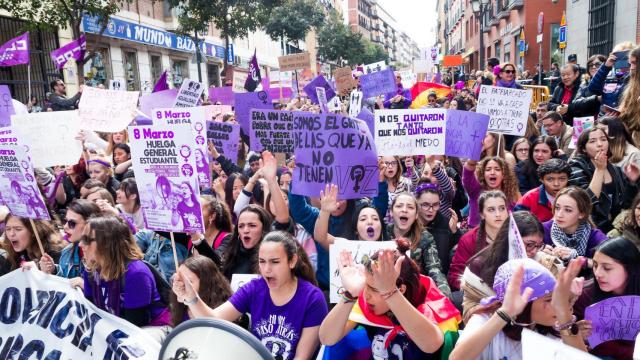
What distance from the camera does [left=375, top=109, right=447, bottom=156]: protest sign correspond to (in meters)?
5.16

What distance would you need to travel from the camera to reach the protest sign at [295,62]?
12.4 meters

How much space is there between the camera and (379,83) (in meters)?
9.65

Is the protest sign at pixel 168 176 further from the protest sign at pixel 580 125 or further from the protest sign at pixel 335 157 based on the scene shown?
the protest sign at pixel 580 125

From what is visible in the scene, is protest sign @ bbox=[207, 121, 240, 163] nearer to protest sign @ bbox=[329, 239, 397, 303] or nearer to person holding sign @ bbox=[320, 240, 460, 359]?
protest sign @ bbox=[329, 239, 397, 303]

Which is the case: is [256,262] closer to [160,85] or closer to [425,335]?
[425,335]

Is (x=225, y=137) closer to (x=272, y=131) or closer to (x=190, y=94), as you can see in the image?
(x=190, y=94)

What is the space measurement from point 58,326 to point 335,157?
2177mm

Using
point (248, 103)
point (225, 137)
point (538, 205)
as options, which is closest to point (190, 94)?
point (248, 103)

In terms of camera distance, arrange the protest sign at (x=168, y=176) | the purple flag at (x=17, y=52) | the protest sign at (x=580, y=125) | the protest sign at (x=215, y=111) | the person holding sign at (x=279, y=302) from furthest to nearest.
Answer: the purple flag at (x=17, y=52), the protest sign at (x=215, y=111), the protest sign at (x=580, y=125), the protest sign at (x=168, y=176), the person holding sign at (x=279, y=302)

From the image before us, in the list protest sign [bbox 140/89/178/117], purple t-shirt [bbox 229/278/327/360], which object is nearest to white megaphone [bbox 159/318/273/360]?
purple t-shirt [bbox 229/278/327/360]

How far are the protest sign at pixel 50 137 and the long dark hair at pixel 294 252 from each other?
120 inches

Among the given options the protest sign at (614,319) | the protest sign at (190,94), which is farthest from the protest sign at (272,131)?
the protest sign at (614,319)

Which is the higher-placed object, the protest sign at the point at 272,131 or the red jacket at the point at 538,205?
the protest sign at the point at 272,131

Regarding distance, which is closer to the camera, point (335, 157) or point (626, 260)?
point (626, 260)
